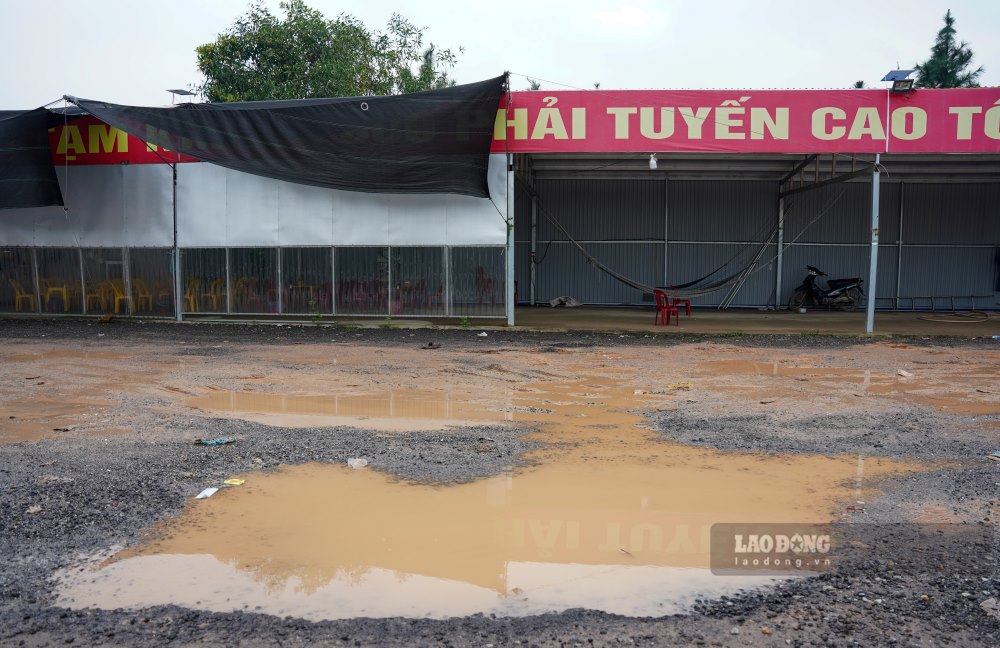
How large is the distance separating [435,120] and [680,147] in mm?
4616

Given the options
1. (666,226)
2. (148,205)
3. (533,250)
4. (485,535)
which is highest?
(148,205)

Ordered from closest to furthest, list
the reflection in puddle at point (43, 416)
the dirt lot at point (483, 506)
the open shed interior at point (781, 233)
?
the dirt lot at point (483, 506) < the reflection in puddle at point (43, 416) < the open shed interior at point (781, 233)

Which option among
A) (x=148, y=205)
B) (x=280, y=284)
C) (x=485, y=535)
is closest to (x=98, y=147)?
(x=148, y=205)

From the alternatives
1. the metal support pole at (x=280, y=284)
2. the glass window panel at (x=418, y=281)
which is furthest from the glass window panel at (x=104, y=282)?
the glass window panel at (x=418, y=281)

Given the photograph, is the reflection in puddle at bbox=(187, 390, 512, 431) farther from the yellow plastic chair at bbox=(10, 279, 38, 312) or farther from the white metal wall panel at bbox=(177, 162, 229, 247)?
the yellow plastic chair at bbox=(10, 279, 38, 312)

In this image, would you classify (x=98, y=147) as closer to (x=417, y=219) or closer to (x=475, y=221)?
(x=417, y=219)

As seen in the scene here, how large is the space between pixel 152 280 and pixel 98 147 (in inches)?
119

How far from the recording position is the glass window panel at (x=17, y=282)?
17000 millimetres

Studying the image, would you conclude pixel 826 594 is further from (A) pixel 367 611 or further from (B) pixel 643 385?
(B) pixel 643 385

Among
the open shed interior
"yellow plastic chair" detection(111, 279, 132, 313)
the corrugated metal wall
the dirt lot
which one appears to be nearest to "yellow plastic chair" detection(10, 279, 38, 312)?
"yellow plastic chair" detection(111, 279, 132, 313)

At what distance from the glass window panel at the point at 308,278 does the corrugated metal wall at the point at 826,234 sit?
294 inches

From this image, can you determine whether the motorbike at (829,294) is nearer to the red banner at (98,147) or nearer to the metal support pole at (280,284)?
the metal support pole at (280,284)

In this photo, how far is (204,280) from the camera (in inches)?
639

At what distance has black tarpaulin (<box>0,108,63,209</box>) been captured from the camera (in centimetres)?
1546
